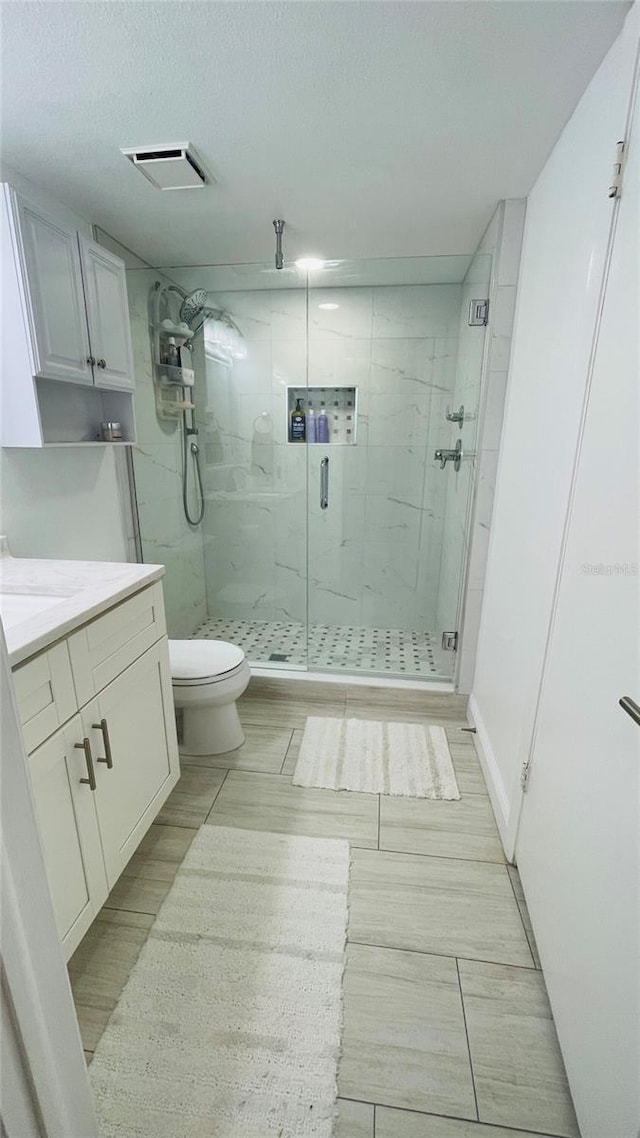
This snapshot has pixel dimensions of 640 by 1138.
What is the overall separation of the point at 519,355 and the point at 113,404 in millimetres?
1716

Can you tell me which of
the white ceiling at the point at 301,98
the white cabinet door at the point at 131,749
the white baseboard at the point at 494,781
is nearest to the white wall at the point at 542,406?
the white baseboard at the point at 494,781

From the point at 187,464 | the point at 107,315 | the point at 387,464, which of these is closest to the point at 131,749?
the point at 107,315

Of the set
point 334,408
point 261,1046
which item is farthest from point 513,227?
point 261,1046

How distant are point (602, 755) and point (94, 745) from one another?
1156mm

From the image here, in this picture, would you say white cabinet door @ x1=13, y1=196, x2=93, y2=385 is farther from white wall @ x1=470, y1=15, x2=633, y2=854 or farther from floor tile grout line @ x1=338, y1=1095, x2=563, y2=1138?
floor tile grout line @ x1=338, y1=1095, x2=563, y2=1138

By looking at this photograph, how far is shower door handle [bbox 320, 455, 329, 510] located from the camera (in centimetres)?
302

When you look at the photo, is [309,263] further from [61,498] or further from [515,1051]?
[515,1051]

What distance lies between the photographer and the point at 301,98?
1205mm

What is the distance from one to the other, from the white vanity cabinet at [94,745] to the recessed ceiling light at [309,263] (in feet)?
6.33

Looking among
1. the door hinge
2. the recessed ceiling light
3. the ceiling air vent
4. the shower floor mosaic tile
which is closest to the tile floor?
the shower floor mosaic tile

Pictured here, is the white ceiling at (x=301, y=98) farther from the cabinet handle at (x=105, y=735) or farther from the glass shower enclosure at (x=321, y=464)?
the cabinet handle at (x=105, y=735)

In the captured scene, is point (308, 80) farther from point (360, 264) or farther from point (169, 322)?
point (169, 322)

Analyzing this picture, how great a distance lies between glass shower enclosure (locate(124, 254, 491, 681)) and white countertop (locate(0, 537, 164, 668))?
1104mm

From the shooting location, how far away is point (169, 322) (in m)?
2.59
